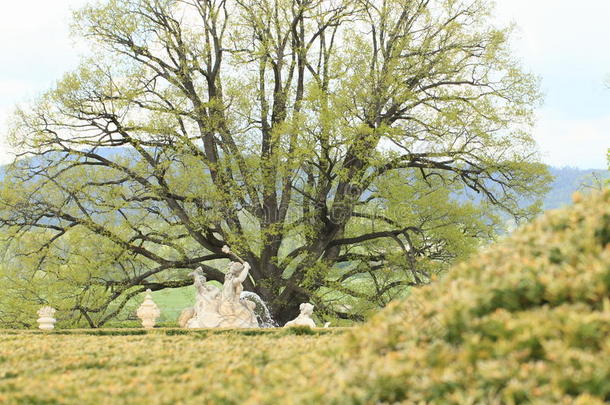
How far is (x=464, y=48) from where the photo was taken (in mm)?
21984

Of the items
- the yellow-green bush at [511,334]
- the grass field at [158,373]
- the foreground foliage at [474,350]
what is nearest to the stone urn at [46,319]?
the grass field at [158,373]

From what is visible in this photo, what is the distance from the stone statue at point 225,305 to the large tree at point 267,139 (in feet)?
10.6

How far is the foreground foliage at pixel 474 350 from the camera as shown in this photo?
291cm

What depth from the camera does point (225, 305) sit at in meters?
17.3

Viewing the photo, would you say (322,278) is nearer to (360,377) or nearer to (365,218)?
(365,218)

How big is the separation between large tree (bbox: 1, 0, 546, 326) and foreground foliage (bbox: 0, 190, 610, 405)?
16046 mm

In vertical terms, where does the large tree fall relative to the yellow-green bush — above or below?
above

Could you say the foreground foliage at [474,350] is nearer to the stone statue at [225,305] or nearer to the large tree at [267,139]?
the stone statue at [225,305]

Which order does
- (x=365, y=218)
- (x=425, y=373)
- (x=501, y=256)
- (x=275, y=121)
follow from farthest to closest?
1. (x=365, y=218)
2. (x=275, y=121)
3. (x=501, y=256)
4. (x=425, y=373)

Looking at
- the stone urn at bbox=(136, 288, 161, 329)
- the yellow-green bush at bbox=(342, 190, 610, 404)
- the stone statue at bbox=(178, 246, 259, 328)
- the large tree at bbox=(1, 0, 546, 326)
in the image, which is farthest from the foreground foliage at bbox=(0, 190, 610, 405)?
the large tree at bbox=(1, 0, 546, 326)

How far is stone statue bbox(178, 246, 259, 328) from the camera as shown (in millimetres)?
17062

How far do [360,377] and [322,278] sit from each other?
18583mm

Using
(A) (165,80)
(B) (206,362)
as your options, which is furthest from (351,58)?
(B) (206,362)

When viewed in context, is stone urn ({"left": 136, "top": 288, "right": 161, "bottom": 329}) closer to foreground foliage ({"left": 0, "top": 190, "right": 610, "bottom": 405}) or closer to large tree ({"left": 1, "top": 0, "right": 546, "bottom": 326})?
large tree ({"left": 1, "top": 0, "right": 546, "bottom": 326})
